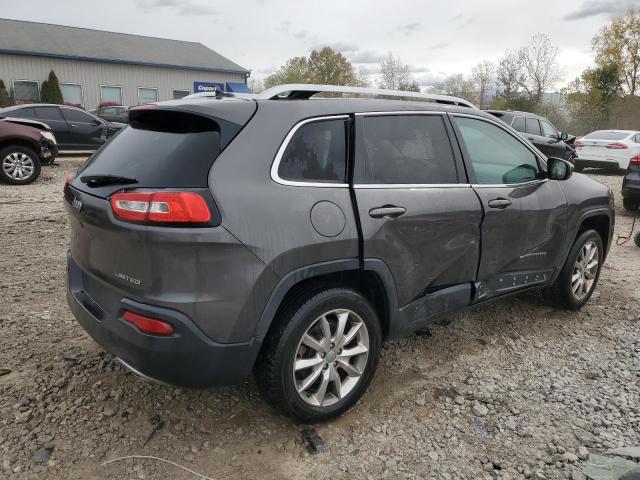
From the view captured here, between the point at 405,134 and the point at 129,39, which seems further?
the point at 129,39

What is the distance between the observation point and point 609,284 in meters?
→ 5.34

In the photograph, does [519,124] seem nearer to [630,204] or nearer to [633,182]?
[630,204]

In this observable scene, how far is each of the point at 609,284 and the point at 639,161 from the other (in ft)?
15.3

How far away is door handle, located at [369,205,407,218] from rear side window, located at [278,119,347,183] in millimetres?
240

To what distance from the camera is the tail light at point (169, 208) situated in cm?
225

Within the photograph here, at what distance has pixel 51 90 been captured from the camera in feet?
97.5

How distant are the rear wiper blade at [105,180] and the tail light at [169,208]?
0.19 meters

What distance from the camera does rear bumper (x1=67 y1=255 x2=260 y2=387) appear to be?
231 centimetres

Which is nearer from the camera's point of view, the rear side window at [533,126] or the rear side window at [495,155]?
the rear side window at [495,155]

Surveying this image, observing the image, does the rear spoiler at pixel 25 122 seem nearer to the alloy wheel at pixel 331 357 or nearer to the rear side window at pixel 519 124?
the alloy wheel at pixel 331 357

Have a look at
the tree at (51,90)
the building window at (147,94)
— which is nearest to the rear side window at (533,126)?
the tree at (51,90)

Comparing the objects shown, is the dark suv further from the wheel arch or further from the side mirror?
the side mirror

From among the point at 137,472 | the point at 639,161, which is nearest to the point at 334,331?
the point at 137,472

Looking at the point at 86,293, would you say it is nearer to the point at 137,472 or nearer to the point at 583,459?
the point at 137,472
